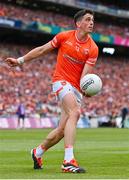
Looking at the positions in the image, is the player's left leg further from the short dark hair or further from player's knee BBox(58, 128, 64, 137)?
the short dark hair

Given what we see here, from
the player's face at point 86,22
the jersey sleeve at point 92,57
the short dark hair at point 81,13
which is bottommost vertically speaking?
the jersey sleeve at point 92,57

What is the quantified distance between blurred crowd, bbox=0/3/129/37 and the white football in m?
44.3

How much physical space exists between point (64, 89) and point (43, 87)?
4121cm

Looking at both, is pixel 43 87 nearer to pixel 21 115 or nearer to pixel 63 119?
pixel 21 115

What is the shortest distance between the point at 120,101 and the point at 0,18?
12819 millimetres

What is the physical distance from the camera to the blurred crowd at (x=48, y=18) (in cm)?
5791

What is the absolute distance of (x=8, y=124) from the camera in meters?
44.1

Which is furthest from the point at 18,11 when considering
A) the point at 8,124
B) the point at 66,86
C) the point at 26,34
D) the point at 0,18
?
the point at 66,86

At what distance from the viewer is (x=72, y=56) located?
452 inches

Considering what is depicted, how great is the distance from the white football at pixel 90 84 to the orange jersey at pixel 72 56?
1.05 feet

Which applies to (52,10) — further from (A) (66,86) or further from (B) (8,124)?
(A) (66,86)

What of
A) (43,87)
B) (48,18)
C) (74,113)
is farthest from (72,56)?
(48,18)

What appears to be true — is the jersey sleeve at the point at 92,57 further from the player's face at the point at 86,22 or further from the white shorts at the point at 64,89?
the white shorts at the point at 64,89

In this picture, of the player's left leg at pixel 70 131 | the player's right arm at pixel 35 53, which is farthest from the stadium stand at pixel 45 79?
the player's left leg at pixel 70 131
